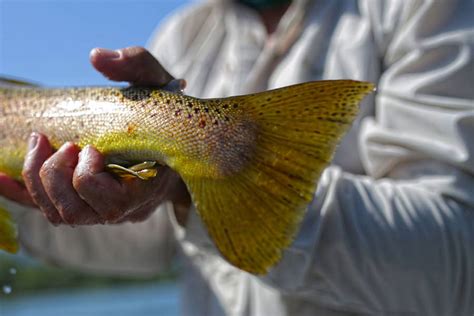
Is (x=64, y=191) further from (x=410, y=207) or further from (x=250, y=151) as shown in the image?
(x=410, y=207)

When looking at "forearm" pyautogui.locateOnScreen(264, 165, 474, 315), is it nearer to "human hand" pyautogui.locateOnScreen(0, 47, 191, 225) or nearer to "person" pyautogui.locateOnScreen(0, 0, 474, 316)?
"person" pyautogui.locateOnScreen(0, 0, 474, 316)

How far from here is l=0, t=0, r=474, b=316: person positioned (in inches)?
61.5

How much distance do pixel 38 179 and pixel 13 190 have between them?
31cm

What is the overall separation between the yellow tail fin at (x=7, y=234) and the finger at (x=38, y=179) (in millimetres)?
128

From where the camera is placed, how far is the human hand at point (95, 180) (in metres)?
1.43

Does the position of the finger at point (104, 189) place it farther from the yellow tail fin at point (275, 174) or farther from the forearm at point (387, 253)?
the forearm at point (387, 253)

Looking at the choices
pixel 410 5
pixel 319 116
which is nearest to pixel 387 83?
pixel 410 5

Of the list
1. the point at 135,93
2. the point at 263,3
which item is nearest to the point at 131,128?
the point at 135,93

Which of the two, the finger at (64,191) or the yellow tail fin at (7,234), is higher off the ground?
the finger at (64,191)

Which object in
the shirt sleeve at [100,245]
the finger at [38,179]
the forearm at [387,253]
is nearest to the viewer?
the finger at [38,179]

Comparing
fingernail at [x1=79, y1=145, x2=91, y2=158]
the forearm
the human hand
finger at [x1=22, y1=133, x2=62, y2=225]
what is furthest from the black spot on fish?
the forearm

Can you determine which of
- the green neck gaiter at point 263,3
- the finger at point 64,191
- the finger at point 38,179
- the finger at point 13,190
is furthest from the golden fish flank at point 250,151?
the green neck gaiter at point 263,3

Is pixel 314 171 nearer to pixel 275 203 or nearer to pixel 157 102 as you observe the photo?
pixel 275 203

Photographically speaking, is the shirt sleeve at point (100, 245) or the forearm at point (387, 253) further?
the shirt sleeve at point (100, 245)
